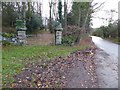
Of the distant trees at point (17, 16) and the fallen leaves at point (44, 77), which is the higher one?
the distant trees at point (17, 16)

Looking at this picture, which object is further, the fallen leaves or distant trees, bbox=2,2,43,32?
distant trees, bbox=2,2,43,32

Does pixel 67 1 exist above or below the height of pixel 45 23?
above

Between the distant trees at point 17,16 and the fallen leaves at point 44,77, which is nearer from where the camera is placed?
the fallen leaves at point 44,77

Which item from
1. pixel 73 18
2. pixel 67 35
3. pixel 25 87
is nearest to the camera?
pixel 25 87

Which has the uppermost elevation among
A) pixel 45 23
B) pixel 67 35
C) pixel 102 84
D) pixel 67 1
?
pixel 67 1

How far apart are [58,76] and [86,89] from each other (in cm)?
86

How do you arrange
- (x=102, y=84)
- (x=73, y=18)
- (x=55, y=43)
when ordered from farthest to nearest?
(x=73, y=18) < (x=55, y=43) < (x=102, y=84)

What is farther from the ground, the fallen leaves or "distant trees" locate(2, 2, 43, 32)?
"distant trees" locate(2, 2, 43, 32)

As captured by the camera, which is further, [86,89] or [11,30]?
[11,30]

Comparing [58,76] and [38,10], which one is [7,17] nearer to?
[38,10]

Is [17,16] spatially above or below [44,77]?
above

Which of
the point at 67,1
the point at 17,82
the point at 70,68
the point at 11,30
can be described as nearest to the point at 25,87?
the point at 17,82

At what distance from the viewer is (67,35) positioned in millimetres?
16078

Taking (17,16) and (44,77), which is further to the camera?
(17,16)
